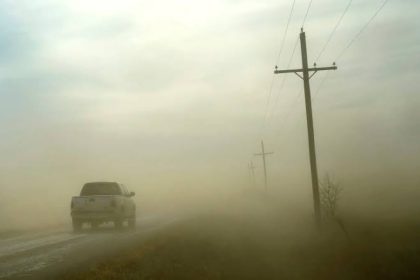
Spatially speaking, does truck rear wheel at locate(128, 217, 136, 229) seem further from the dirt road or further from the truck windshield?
the dirt road

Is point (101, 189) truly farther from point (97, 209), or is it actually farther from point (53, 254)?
point (53, 254)

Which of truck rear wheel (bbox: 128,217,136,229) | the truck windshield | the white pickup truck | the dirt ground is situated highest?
the truck windshield

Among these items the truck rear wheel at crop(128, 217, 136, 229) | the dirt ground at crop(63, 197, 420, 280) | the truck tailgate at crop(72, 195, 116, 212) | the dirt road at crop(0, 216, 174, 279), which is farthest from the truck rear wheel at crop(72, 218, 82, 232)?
the dirt ground at crop(63, 197, 420, 280)

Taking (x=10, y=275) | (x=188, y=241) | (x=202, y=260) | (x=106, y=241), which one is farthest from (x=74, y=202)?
(x=10, y=275)

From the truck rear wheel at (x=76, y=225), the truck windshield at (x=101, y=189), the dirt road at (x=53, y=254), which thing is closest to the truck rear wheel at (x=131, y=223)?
the truck windshield at (x=101, y=189)

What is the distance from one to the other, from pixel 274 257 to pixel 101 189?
16.1 meters

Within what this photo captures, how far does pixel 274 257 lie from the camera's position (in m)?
19.8

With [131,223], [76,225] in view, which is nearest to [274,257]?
[76,225]

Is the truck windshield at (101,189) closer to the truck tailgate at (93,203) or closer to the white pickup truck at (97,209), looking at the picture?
the white pickup truck at (97,209)

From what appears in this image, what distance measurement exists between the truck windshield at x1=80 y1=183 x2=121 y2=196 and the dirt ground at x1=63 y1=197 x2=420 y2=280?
8348 mm

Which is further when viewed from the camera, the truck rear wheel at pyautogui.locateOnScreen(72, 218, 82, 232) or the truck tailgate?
the truck rear wheel at pyautogui.locateOnScreen(72, 218, 82, 232)

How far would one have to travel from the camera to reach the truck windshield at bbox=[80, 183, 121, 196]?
3356 centimetres

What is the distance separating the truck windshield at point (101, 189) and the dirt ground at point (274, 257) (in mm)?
8348

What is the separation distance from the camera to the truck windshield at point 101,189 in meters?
33.6
